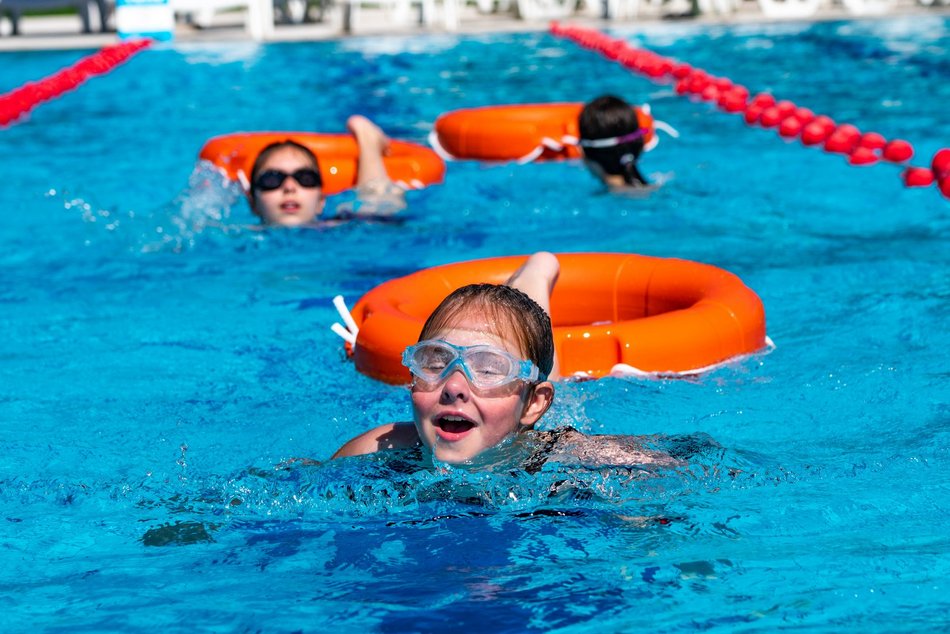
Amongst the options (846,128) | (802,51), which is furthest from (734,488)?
(802,51)

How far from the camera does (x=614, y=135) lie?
26.3ft

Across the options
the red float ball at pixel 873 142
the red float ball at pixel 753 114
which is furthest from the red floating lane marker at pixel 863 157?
the red float ball at pixel 753 114

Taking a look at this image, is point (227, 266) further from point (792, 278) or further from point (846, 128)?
point (846, 128)

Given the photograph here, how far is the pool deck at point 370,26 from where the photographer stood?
17.5 m

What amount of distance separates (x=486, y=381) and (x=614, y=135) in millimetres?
5007

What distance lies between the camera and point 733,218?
7.38 meters

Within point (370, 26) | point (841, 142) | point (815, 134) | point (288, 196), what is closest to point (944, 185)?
point (841, 142)

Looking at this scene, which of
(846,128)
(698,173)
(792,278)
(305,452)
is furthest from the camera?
(846,128)

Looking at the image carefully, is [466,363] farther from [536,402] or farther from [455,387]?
[536,402]

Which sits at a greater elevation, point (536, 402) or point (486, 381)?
point (486, 381)

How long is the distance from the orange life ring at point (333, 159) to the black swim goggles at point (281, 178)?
106 centimetres

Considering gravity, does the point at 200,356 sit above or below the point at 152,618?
below

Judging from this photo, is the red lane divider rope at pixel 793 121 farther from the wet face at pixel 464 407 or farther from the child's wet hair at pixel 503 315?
the wet face at pixel 464 407

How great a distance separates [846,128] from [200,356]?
5647mm
